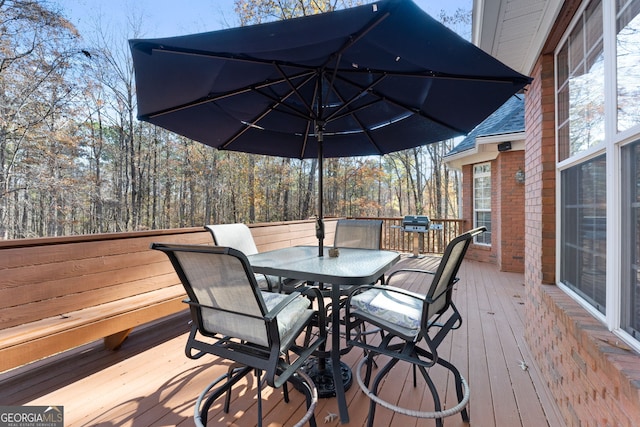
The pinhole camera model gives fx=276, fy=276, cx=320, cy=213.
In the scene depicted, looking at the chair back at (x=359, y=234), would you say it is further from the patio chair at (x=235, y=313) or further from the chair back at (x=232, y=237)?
the patio chair at (x=235, y=313)

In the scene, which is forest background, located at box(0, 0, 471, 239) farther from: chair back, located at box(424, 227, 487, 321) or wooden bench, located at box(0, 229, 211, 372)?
chair back, located at box(424, 227, 487, 321)

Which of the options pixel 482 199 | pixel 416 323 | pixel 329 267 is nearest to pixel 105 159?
pixel 329 267

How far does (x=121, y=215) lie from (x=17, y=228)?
106 inches

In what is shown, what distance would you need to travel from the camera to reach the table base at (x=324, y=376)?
6.36ft

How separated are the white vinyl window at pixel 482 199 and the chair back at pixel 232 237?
19.1ft

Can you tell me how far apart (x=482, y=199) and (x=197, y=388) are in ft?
22.9

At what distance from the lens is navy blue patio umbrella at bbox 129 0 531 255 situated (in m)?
1.40

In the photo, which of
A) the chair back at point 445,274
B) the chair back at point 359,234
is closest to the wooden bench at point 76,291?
the chair back at point 359,234

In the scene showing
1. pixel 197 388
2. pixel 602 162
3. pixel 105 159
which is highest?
pixel 105 159

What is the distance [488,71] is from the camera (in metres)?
1.80

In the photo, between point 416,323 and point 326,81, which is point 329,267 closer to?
point 416,323

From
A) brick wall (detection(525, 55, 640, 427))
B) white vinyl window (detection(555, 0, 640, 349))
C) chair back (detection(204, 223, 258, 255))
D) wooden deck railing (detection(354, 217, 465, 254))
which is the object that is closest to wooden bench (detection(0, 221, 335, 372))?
chair back (detection(204, 223, 258, 255))

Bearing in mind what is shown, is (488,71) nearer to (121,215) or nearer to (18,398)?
(18,398)

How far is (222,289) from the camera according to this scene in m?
1.35
